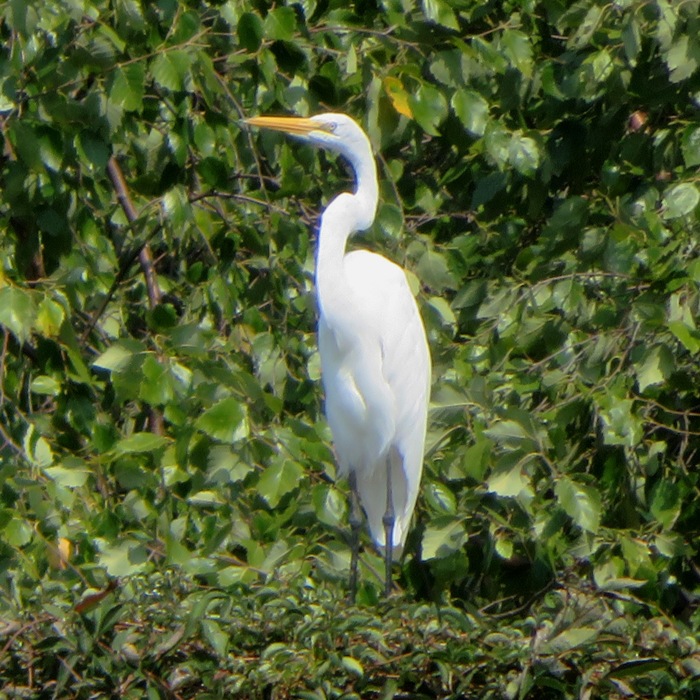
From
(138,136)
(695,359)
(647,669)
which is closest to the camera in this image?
(647,669)

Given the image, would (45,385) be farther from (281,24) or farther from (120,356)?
(281,24)

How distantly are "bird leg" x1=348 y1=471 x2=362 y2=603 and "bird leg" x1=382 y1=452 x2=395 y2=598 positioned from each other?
73 mm

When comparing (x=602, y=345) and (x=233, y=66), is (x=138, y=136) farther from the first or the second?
(x=602, y=345)

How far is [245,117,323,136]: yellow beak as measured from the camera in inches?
133

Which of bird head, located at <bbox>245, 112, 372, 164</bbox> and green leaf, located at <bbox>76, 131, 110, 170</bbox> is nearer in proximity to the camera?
green leaf, located at <bbox>76, 131, 110, 170</bbox>

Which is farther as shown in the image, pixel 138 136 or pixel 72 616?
pixel 138 136

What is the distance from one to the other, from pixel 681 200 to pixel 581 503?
683 mm

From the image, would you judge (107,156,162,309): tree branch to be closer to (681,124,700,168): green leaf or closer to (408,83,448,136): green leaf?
(408,83,448,136): green leaf

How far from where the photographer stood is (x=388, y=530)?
3.69 meters

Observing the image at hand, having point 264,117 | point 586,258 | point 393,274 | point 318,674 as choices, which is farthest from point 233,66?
point 318,674

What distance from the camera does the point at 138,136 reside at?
352 centimetres

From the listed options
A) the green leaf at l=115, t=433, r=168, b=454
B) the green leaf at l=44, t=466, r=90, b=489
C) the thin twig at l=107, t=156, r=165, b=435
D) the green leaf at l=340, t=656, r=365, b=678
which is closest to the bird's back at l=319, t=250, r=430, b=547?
the thin twig at l=107, t=156, r=165, b=435

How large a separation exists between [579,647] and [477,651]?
19 centimetres

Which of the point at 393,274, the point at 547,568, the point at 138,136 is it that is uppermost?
the point at 138,136
